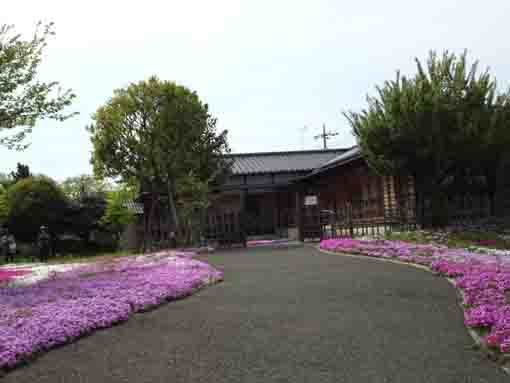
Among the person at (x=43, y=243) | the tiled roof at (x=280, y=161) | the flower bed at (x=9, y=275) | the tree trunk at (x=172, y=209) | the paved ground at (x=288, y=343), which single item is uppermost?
the tiled roof at (x=280, y=161)

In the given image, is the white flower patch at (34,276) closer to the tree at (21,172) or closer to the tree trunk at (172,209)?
the tree trunk at (172,209)

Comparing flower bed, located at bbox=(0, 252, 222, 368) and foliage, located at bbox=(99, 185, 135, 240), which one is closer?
flower bed, located at bbox=(0, 252, 222, 368)

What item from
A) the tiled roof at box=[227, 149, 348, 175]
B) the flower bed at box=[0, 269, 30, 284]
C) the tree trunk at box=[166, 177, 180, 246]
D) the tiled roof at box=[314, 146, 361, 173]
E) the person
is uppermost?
the tiled roof at box=[227, 149, 348, 175]

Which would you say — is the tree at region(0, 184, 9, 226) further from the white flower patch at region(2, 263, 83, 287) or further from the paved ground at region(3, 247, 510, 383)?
the paved ground at region(3, 247, 510, 383)

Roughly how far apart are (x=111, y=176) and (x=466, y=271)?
18224 millimetres

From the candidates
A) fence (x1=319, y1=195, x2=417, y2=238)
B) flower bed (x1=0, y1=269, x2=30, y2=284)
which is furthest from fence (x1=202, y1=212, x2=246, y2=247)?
flower bed (x1=0, y1=269, x2=30, y2=284)

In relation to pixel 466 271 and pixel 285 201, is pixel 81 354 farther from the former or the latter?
pixel 285 201

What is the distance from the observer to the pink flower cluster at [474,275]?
5305 mm

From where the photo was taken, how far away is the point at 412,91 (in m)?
17.5

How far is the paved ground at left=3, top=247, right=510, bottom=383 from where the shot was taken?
14.4 ft

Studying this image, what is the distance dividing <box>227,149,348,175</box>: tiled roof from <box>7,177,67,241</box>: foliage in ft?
36.4

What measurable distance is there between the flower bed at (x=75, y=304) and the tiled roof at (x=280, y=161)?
22.9 meters

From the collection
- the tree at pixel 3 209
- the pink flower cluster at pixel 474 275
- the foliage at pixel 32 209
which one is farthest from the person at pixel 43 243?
the pink flower cluster at pixel 474 275

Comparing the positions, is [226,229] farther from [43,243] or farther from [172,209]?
[43,243]
